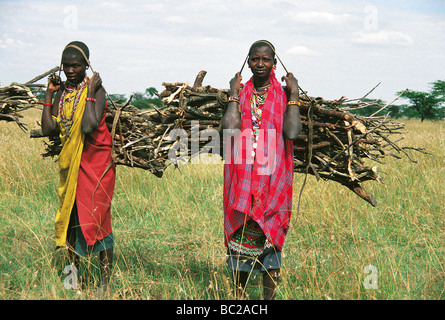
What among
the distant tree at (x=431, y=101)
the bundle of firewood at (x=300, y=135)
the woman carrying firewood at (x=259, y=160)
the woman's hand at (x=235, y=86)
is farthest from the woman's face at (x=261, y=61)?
the distant tree at (x=431, y=101)

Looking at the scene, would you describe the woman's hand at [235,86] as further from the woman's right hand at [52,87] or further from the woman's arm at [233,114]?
the woman's right hand at [52,87]

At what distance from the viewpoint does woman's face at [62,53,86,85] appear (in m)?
3.29

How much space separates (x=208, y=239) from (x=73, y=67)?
96.5 inches

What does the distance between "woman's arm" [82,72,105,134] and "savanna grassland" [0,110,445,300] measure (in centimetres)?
113

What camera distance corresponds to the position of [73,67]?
3334 millimetres

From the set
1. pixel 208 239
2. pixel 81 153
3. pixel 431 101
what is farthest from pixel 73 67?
pixel 431 101

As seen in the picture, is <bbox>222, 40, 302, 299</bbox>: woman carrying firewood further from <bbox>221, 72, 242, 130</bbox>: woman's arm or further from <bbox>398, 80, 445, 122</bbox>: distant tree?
<bbox>398, 80, 445, 122</bbox>: distant tree

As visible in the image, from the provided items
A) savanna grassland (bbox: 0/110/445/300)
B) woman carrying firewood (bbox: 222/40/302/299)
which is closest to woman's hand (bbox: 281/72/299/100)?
woman carrying firewood (bbox: 222/40/302/299)

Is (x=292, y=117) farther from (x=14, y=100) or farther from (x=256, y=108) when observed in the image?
(x=14, y=100)

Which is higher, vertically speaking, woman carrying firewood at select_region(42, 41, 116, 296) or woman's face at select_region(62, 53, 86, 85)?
woman's face at select_region(62, 53, 86, 85)

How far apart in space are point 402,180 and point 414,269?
2.54 metres

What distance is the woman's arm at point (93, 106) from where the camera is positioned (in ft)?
10.8

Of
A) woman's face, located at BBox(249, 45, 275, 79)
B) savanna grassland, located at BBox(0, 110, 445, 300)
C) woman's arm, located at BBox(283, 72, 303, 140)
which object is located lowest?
savanna grassland, located at BBox(0, 110, 445, 300)

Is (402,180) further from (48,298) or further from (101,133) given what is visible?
(48,298)
